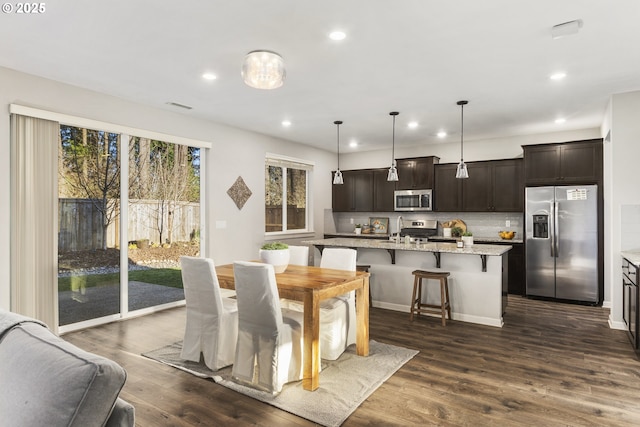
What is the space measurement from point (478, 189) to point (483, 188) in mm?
85

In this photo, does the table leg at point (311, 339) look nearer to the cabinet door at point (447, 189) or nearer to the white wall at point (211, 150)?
the white wall at point (211, 150)

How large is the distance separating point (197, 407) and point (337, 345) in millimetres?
1276

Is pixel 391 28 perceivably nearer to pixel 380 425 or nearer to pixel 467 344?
pixel 380 425

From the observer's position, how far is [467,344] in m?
3.75

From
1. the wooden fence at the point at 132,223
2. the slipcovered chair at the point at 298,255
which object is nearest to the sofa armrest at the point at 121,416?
the slipcovered chair at the point at 298,255

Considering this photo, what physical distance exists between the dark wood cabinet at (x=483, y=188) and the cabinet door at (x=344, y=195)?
6.06 feet

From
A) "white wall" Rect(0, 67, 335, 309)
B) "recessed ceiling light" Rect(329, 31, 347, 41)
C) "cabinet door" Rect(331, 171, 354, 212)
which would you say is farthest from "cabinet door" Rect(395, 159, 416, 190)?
"recessed ceiling light" Rect(329, 31, 347, 41)

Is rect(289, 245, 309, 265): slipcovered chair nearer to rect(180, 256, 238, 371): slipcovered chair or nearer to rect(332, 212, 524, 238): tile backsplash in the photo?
rect(180, 256, 238, 371): slipcovered chair

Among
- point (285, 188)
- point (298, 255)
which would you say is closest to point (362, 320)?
point (298, 255)

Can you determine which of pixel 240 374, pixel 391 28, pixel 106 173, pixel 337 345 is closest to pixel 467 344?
pixel 337 345

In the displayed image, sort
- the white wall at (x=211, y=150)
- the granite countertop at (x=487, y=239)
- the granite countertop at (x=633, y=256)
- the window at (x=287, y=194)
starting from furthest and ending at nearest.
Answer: the window at (x=287, y=194) → the granite countertop at (x=487, y=239) → the white wall at (x=211, y=150) → the granite countertop at (x=633, y=256)

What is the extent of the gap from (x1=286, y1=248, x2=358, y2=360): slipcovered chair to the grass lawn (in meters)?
2.14

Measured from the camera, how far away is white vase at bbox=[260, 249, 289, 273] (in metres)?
3.39

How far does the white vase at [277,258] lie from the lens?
11.1 feet
